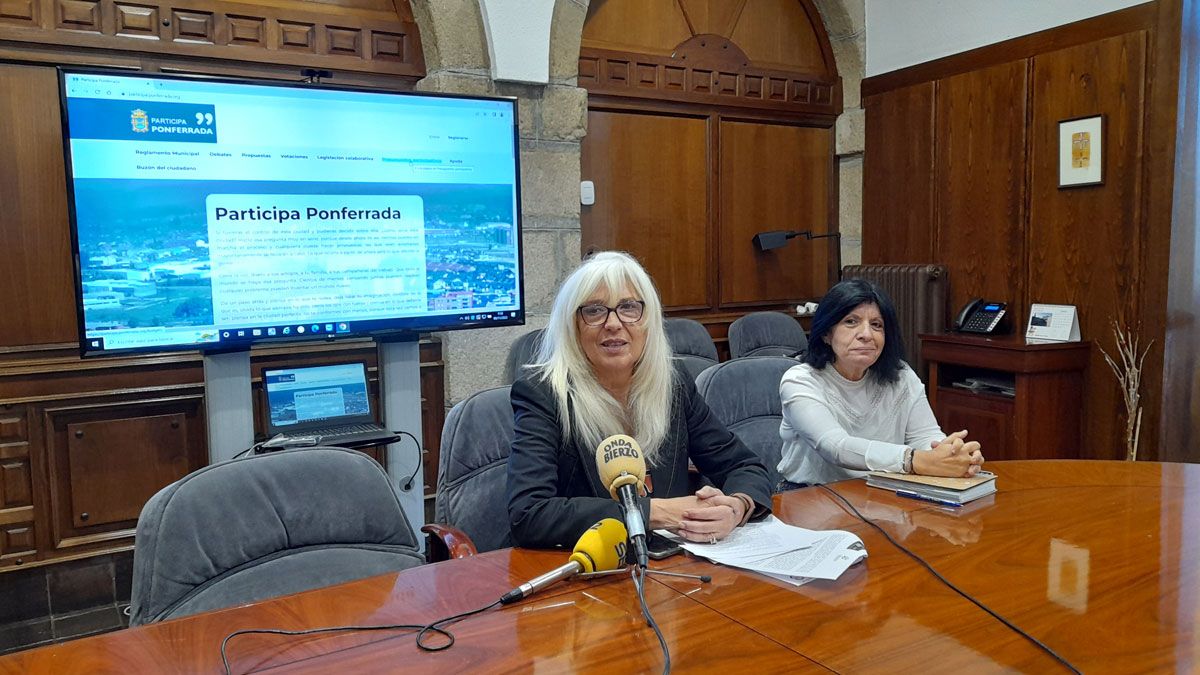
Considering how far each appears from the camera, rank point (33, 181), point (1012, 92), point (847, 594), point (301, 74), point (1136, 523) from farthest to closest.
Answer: point (1012, 92) → point (301, 74) → point (33, 181) → point (1136, 523) → point (847, 594)

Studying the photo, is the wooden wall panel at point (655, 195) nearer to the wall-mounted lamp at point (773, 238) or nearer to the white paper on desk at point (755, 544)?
the wall-mounted lamp at point (773, 238)

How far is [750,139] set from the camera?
4.98 m

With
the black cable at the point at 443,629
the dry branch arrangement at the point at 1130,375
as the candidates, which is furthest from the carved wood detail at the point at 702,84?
the black cable at the point at 443,629

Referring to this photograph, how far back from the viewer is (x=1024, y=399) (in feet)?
12.9

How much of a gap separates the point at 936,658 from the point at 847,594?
0.72 feet

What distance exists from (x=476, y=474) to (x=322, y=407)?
0.84 m

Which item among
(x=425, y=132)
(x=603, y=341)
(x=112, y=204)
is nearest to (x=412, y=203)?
(x=425, y=132)

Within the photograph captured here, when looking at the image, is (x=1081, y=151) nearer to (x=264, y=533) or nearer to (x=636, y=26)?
(x=636, y=26)

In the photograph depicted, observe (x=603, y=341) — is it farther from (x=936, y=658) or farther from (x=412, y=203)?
(x=412, y=203)

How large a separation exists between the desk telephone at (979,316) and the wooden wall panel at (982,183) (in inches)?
2.7

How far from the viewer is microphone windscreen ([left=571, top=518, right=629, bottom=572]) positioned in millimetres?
1341

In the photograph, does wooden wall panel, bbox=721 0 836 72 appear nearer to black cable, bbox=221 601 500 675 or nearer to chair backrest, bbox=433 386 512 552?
chair backrest, bbox=433 386 512 552

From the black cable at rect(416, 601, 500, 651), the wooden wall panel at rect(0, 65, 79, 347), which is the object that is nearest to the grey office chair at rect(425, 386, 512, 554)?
the black cable at rect(416, 601, 500, 651)

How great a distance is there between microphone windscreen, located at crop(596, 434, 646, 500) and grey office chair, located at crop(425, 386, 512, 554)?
61cm
